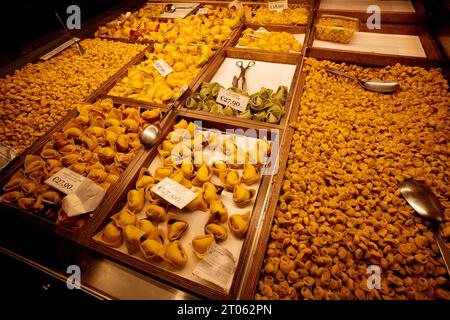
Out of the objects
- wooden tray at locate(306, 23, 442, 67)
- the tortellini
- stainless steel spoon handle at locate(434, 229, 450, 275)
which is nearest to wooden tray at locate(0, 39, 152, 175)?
the tortellini

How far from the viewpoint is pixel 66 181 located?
153cm

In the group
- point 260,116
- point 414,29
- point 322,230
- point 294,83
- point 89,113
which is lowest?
point 322,230

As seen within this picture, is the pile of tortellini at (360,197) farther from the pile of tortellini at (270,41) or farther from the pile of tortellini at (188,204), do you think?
the pile of tortellini at (270,41)

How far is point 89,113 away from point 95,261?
4.05 feet

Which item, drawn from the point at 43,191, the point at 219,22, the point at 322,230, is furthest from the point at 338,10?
the point at 43,191

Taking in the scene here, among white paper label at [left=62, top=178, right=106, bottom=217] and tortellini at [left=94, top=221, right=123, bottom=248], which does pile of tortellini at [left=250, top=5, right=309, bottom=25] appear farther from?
tortellini at [left=94, top=221, right=123, bottom=248]

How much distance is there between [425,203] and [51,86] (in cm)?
315

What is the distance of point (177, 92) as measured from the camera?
2.21 metres

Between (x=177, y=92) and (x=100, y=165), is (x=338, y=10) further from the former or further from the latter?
(x=100, y=165)

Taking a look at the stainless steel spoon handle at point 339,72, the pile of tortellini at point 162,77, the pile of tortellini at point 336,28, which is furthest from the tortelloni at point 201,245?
the pile of tortellini at point 336,28

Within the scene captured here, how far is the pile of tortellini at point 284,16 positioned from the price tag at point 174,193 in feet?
8.46

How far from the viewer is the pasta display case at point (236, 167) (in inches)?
47.1

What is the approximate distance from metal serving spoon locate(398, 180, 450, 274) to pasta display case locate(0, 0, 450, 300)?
0.12ft

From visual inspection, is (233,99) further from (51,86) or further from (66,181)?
(51,86)
